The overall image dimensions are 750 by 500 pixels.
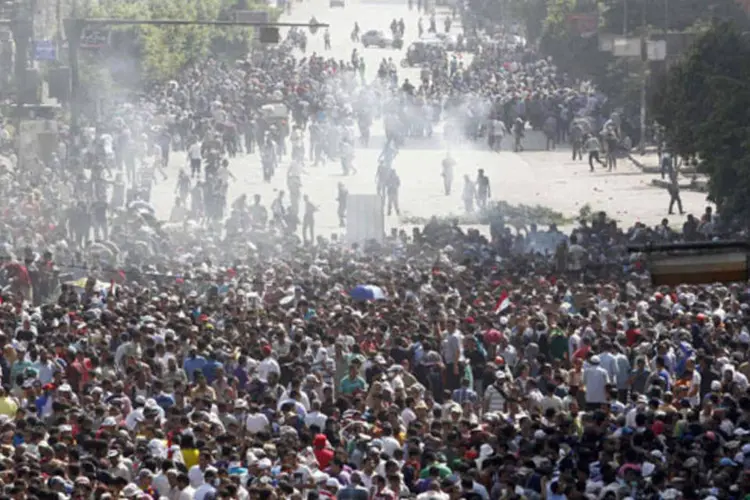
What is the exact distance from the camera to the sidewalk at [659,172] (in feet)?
178

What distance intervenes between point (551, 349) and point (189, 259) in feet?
38.2

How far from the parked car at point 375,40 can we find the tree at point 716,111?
43175mm

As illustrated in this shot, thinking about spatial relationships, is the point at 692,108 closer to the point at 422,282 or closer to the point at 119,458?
the point at 422,282

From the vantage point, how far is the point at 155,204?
5016 centimetres

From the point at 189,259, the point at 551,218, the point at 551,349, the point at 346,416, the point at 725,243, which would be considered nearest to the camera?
the point at 725,243

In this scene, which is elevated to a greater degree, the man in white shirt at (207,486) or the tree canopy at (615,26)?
the tree canopy at (615,26)

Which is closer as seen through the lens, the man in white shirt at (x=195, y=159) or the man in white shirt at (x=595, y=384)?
the man in white shirt at (x=595, y=384)

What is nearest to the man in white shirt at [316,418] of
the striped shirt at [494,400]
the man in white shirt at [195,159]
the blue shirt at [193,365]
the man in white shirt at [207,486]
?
the striped shirt at [494,400]

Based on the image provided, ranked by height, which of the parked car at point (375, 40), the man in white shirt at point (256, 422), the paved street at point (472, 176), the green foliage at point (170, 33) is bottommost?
the paved street at point (472, 176)

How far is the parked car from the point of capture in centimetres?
9112

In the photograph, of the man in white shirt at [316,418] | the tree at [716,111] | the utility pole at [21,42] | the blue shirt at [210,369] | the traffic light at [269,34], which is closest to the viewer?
the man in white shirt at [316,418]

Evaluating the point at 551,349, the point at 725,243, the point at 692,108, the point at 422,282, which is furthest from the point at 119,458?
the point at 692,108

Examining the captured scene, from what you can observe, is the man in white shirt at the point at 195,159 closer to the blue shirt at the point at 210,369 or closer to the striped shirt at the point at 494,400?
the blue shirt at the point at 210,369

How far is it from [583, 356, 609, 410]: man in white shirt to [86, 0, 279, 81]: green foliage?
45278 mm
